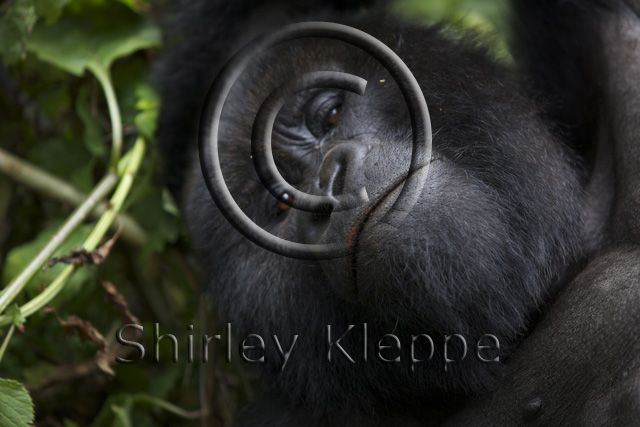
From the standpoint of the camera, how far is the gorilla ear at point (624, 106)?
158 cm

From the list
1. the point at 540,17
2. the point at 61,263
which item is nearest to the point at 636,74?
the point at 540,17

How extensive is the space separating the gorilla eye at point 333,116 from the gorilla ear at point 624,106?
711 millimetres

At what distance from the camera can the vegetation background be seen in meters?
2.29

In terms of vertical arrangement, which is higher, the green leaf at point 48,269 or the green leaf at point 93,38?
the green leaf at point 93,38

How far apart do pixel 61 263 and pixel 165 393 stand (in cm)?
67

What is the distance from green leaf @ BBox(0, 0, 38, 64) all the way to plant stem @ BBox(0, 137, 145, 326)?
504mm

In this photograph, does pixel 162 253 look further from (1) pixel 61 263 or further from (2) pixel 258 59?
(2) pixel 258 59

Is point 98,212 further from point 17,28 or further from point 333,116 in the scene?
point 333,116

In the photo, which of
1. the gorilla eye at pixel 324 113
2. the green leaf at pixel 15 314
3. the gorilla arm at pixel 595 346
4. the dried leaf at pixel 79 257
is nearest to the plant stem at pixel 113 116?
the dried leaf at pixel 79 257

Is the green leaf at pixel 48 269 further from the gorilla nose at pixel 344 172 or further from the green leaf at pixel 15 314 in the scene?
the gorilla nose at pixel 344 172

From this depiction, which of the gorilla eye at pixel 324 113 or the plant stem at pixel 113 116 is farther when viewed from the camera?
the plant stem at pixel 113 116

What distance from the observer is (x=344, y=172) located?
1.45 m

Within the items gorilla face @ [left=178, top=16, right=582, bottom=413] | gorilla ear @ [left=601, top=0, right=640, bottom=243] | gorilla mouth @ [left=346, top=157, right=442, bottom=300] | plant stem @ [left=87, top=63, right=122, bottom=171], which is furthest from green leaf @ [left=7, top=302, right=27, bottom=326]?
gorilla ear @ [left=601, top=0, right=640, bottom=243]

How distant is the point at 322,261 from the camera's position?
147 cm
